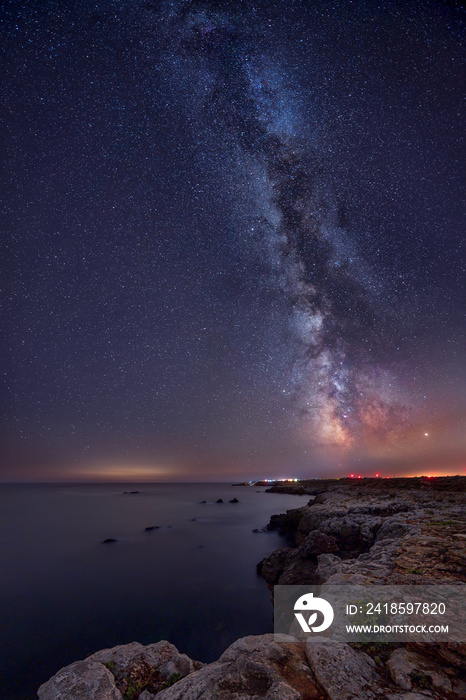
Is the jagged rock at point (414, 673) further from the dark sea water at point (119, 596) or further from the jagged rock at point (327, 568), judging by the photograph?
the dark sea water at point (119, 596)

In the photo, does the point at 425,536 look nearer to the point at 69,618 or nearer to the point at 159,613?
the point at 159,613

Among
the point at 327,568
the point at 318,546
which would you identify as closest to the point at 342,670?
the point at 327,568

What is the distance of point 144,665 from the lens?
6.89 meters

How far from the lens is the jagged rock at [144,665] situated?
21.3 ft

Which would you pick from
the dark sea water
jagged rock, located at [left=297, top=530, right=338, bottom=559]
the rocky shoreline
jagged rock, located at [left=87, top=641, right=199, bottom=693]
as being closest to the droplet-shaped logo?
the rocky shoreline

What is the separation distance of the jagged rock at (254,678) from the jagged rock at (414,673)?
5.36ft

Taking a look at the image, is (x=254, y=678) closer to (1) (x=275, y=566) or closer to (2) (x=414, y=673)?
(2) (x=414, y=673)

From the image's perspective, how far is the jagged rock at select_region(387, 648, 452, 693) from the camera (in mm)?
5207

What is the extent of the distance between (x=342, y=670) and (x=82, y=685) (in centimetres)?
523

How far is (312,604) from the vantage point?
26.2ft

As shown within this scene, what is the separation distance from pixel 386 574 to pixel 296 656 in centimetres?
483

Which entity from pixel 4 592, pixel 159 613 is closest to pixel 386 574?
pixel 159 613

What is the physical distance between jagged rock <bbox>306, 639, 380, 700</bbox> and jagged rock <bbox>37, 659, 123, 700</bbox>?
13.6 ft

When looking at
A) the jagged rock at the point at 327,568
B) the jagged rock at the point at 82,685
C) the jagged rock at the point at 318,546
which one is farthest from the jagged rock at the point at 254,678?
the jagged rock at the point at 318,546
